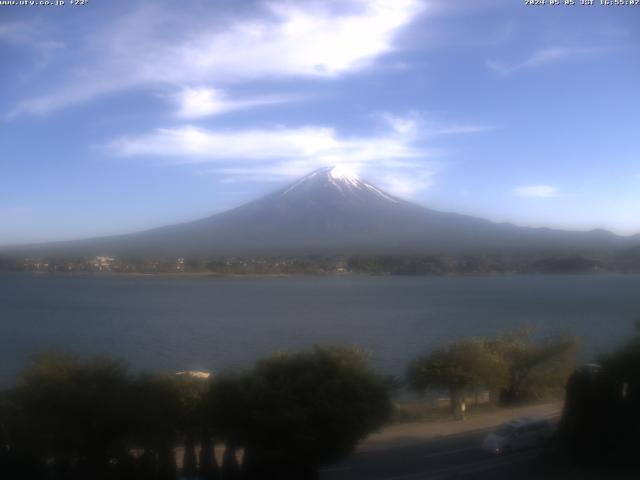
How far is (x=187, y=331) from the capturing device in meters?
15.9

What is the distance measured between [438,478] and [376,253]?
2252 centimetres

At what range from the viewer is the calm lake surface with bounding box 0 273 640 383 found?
36.7ft

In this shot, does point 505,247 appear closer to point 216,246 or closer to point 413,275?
point 413,275

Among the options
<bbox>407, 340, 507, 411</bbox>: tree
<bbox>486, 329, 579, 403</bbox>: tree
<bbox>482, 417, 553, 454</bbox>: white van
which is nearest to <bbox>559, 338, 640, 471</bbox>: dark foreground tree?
<bbox>482, 417, 553, 454</bbox>: white van

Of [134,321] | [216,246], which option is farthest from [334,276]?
[134,321]

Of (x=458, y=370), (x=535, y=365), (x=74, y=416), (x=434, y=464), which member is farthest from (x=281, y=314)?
(x=74, y=416)

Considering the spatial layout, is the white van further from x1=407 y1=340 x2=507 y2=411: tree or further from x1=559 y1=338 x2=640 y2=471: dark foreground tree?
x1=407 y1=340 x2=507 y2=411: tree

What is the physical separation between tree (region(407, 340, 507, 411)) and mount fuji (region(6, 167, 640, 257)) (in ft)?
58.4

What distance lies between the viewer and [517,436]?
219 inches

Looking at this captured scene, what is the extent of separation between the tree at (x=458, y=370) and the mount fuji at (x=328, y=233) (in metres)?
17.8

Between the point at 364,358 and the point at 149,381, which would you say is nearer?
the point at 149,381

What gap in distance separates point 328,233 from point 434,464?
28.4 meters

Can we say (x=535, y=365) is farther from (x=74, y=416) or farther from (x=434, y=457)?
(x=74, y=416)

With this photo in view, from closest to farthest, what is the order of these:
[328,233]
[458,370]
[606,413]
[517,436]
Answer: [606,413] → [517,436] → [458,370] → [328,233]
